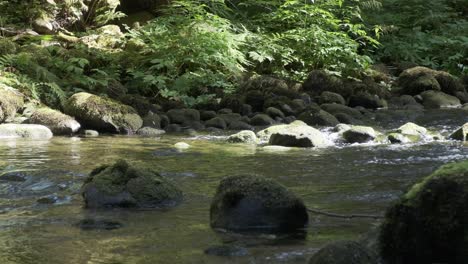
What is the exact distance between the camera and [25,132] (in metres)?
9.45

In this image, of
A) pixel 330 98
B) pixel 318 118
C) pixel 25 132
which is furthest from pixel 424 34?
pixel 25 132

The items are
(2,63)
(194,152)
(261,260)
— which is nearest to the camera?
(261,260)

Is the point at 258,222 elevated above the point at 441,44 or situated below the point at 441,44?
below

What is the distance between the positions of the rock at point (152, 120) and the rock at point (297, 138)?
288cm

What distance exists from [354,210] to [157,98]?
27.9ft

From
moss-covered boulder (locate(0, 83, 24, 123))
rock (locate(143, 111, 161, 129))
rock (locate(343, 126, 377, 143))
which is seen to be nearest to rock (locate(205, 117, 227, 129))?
rock (locate(143, 111, 161, 129))

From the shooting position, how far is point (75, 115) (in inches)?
409

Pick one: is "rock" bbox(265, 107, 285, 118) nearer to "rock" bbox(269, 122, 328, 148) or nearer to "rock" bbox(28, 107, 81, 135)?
"rock" bbox(269, 122, 328, 148)

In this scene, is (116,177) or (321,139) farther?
(321,139)

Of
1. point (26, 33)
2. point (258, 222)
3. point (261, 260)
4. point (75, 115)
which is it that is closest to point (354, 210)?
point (258, 222)

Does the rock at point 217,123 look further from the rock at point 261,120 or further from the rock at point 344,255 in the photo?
the rock at point 344,255

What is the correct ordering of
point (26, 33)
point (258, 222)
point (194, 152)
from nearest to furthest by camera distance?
point (258, 222)
point (194, 152)
point (26, 33)

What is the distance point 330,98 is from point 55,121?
554 cm

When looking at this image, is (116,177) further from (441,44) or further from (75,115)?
→ (441,44)
